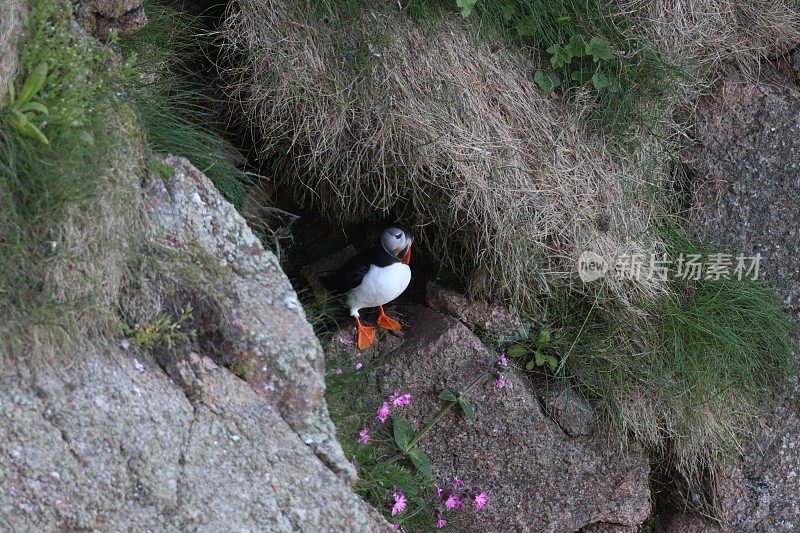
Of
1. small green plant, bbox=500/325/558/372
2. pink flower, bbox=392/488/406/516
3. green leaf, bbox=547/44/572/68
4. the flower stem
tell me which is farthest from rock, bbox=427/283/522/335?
green leaf, bbox=547/44/572/68

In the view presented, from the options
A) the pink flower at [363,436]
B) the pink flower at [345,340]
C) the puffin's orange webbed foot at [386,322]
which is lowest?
the pink flower at [363,436]

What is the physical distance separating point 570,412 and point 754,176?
1572 millimetres

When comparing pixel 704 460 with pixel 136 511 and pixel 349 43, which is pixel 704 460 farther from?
pixel 136 511

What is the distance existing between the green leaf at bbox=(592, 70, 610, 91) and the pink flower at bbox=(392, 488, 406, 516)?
203 centimetres

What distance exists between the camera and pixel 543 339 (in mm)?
4109

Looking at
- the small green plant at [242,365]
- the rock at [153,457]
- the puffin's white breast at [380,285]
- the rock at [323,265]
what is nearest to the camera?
the rock at [153,457]

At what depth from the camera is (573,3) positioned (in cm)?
427

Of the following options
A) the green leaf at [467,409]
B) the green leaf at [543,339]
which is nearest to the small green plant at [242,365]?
the green leaf at [467,409]

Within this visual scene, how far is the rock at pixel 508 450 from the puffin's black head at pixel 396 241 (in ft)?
1.27

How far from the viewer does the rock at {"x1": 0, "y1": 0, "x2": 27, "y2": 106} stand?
2535 millimetres

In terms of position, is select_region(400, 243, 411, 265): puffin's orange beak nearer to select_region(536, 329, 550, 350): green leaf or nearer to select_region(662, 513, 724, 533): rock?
select_region(536, 329, 550, 350): green leaf

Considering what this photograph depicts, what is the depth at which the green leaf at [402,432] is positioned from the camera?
3.80m

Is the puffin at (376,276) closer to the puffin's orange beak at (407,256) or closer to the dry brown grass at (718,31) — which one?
the puffin's orange beak at (407,256)

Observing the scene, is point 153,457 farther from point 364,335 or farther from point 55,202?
point 364,335
